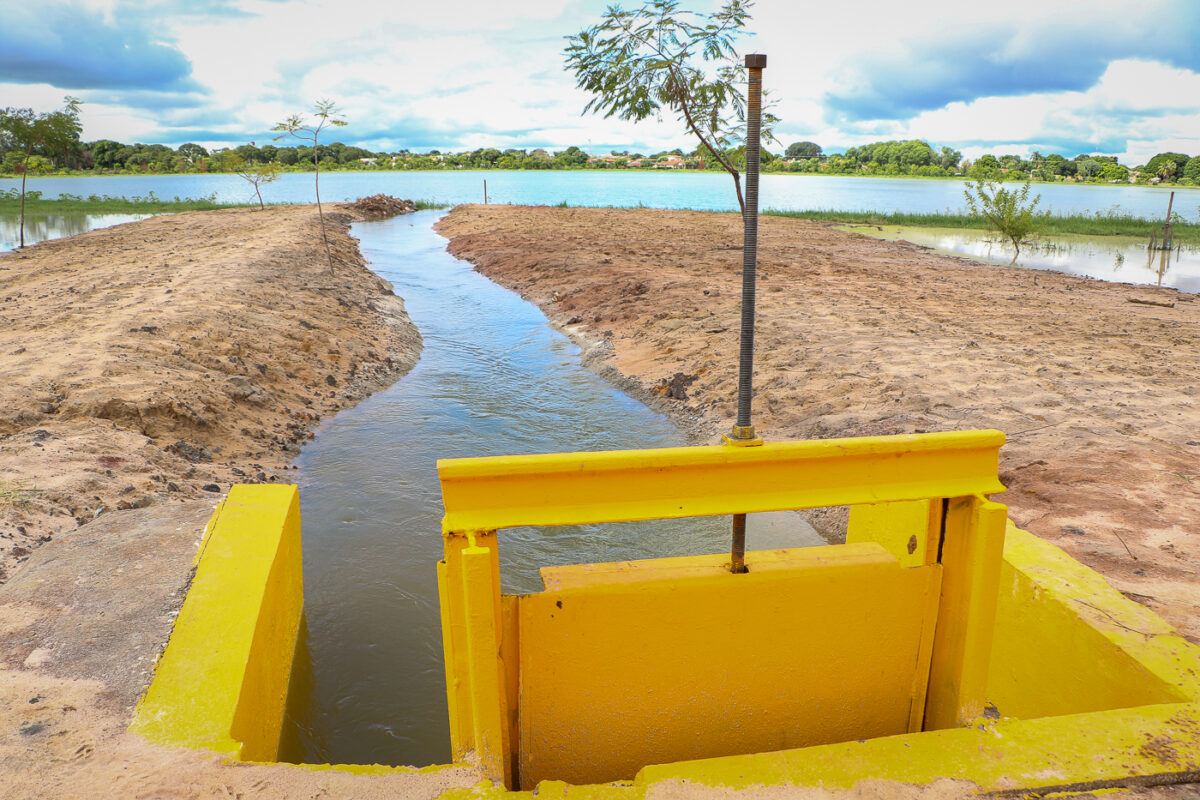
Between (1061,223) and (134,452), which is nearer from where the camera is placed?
(134,452)

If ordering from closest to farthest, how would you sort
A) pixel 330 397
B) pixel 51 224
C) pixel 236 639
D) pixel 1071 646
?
1. pixel 236 639
2. pixel 1071 646
3. pixel 330 397
4. pixel 51 224

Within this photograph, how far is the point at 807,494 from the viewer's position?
2424 millimetres

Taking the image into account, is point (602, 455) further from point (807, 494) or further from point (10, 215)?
point (10, 215)

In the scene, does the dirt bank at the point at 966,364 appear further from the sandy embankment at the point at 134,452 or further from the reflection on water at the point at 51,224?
the reflection on water at the point at 51,224

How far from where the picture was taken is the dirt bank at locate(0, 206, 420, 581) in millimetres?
4750

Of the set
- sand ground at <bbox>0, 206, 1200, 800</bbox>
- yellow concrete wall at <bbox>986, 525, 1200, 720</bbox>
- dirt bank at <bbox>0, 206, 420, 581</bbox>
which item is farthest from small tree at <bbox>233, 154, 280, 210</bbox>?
yellow concrete wall at <bbox>986, 525, 1200, 720</bbox>

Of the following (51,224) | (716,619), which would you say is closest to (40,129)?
(51,224)

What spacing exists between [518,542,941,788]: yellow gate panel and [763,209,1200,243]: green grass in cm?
2150

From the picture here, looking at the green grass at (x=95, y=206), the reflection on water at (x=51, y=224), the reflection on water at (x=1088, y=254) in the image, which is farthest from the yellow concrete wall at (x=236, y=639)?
the green grass at (x=95, y=206)

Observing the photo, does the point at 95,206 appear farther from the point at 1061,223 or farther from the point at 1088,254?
the point at 1061,223

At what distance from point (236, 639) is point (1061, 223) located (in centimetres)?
3053

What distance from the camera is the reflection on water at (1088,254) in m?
16.7

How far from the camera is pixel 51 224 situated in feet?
91.4

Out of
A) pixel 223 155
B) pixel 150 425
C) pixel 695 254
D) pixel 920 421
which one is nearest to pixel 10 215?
pixel 223 155
